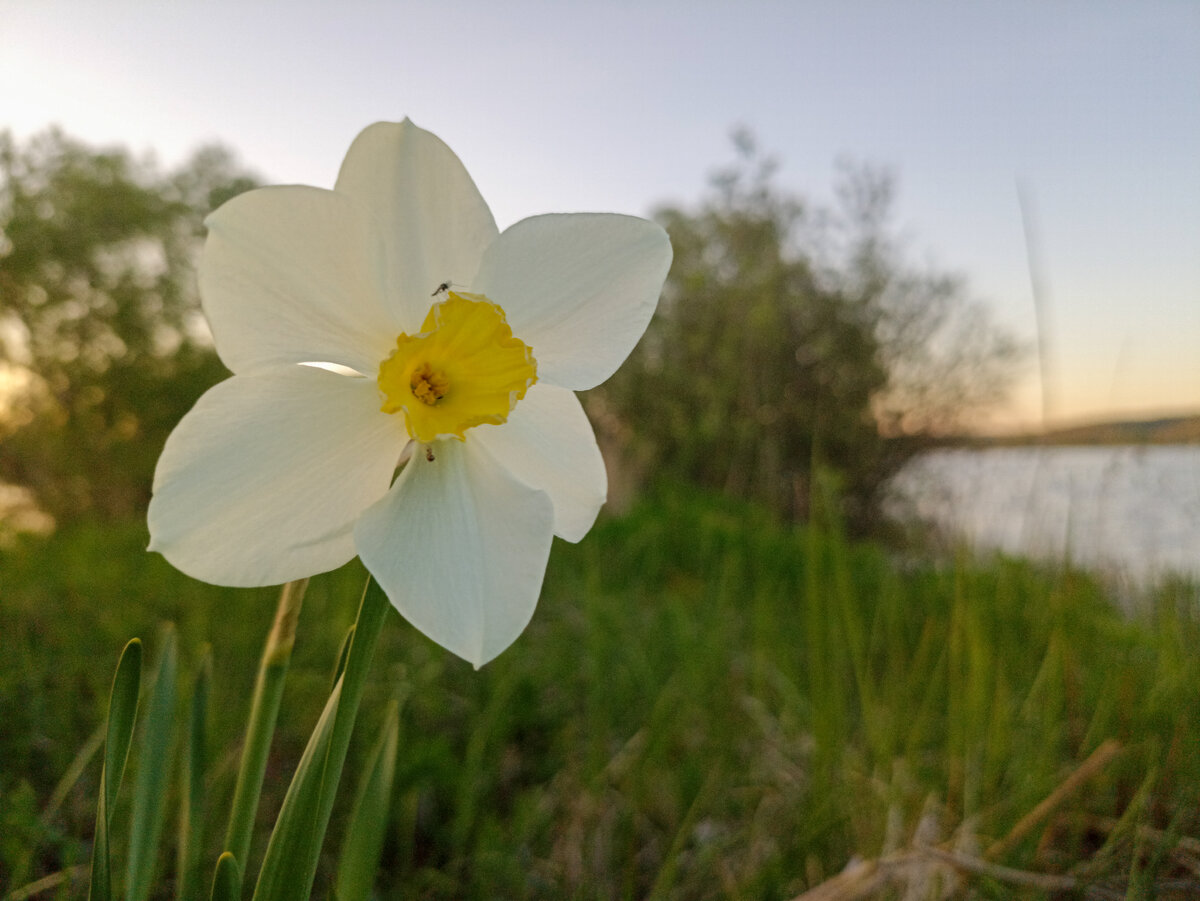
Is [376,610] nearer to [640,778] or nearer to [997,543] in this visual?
[640,778]

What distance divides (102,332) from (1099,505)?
887cm

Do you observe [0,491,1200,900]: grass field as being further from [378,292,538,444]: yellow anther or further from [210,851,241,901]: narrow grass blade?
[378,292,538,444]: yellow anther

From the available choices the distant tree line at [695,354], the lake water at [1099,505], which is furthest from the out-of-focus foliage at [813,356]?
the lake water at [1099,505]

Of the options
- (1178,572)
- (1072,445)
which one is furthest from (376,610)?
(1178,572)

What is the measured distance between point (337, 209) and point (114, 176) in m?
8.92

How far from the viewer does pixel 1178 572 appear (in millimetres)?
1769

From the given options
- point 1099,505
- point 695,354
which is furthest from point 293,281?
point 695,354

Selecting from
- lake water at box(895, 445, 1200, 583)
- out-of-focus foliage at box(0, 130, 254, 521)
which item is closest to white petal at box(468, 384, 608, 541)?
A: lake water at box(895, 445, 1200, 583)

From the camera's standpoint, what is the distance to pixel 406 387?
52 centimetres

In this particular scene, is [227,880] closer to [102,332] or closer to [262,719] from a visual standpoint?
[262,719]

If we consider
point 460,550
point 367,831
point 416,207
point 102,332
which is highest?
point 102,332

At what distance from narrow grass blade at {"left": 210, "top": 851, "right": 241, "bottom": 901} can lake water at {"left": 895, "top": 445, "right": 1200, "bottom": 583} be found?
55.3 inches

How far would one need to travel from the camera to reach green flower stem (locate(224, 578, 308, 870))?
51 centimetres

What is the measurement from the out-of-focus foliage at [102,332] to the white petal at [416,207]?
7165 millimetres
